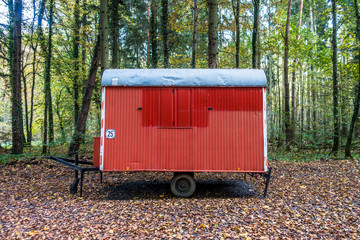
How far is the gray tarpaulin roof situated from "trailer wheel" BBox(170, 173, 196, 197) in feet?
7.83

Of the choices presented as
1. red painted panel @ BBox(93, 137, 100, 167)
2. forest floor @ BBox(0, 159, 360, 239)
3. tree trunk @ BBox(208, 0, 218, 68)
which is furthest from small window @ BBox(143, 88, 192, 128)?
tree trunk @ BBox(208, 0, 218, 68)

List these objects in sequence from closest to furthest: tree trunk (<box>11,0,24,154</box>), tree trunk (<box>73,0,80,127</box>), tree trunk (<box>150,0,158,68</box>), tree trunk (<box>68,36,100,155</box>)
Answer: tree trunk (<box>11,0,24,154</box>)
tree trunk (<box>68,36,100,155</box>)
tree trunk (<box>73,0,80,127</box>)
tree trunk (<box>150,0,158,68</box>)

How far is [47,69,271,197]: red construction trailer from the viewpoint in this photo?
5.92 metres

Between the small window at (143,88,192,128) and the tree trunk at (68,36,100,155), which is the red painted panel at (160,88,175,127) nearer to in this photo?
the small window at (143,88,192,128)

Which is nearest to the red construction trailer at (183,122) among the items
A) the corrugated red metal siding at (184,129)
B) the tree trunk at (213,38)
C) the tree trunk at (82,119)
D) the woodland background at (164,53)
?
the corrugated red metal siding at (184,129)

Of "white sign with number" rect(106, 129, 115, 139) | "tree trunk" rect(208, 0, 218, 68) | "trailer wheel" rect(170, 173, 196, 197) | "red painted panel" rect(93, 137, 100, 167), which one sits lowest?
"trailer wheel" rect(170, 173, 196, 197)

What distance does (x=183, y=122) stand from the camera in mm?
A: 5996

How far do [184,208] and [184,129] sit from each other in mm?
1926

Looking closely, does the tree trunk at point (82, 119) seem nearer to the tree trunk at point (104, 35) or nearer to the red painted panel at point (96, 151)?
the tree trunk at point (104, 35)

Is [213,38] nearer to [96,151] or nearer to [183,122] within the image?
[183,122]

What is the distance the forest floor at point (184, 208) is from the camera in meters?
4.01

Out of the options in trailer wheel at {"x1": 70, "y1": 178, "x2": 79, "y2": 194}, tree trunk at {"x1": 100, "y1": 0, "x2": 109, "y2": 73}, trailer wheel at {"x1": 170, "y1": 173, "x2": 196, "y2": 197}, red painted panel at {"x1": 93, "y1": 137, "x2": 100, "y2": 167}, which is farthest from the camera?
tree trunk at {"x1": 100, "y1": 0, "x2": 109, "y2": 73}

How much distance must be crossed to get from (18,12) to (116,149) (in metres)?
9.00

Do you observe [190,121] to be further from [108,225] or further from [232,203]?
[108,225]
